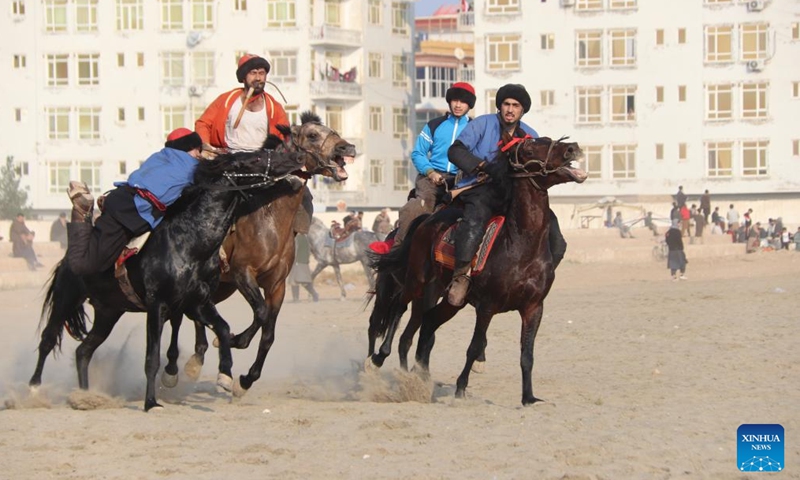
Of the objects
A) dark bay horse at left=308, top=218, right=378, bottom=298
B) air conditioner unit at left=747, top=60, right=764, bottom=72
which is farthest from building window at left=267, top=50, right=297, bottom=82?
dark bay horse at left=308, top=218, right=378, bottom=298

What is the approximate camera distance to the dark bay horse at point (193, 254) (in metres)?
11.4

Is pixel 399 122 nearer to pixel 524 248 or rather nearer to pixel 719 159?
pixel 719 159

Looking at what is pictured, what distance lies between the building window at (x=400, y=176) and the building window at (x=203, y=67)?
369 inches

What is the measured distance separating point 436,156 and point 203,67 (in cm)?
6060

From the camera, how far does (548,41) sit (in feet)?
229

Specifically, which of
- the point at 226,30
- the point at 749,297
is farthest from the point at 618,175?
the point at 749,297

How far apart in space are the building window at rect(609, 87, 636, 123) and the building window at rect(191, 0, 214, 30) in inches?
860

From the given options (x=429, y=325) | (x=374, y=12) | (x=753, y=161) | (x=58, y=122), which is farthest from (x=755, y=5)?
(x=429, y=325)

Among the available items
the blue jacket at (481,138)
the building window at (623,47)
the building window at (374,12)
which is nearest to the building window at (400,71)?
the building window at (374,12)

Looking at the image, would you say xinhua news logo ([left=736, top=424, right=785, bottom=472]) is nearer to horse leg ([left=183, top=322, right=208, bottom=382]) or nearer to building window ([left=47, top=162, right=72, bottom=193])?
horse leg ([left=183, top=322, right=208, bottom=382])

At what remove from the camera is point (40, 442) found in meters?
9.90

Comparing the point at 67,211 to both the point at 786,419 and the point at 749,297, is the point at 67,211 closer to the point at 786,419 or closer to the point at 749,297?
the point at 749,297

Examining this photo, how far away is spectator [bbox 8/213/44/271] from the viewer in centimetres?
3819

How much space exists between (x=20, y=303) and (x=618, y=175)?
148 ft
